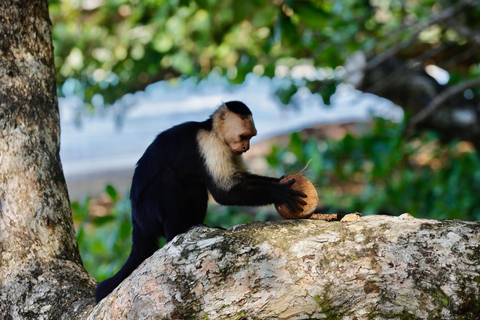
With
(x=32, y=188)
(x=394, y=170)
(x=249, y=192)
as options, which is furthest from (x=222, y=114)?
(x=394, y=170)

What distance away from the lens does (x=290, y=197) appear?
2092mm

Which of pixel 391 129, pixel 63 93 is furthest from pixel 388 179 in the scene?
pixel 63 93

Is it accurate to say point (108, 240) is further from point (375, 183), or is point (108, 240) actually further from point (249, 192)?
point (375, 183)

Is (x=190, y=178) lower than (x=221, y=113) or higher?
lower

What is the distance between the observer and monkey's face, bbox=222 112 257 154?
2422 millimetres

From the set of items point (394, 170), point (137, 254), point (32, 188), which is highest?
point (32, 188)

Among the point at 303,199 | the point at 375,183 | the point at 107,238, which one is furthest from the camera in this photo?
the point at 375,183

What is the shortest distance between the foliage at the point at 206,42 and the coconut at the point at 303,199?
8.20 feet

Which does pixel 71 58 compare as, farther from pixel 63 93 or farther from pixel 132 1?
pixel 132 1

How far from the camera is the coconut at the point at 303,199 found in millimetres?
2041

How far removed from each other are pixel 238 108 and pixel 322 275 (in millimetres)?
1178

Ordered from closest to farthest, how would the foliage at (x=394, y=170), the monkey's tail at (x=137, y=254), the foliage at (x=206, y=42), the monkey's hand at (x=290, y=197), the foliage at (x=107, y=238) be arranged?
1. the monkey's hand at (x=290, y=197)
2. the monkey's tail at (x=137, y=254)
3. the foliage at (x=107, y=238)
4. the foliage at (x=206, y=42)
5. the foliage at (x=394, y=170)

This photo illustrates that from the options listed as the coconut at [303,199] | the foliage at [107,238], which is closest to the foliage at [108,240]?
the foliage at [107,238]

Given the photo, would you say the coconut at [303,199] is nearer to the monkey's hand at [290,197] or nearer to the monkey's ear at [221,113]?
the monkey's hand at [290,197]
